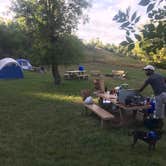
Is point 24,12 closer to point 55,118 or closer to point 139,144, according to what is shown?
point 55,118

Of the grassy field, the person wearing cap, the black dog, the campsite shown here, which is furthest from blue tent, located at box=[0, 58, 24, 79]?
the black dog

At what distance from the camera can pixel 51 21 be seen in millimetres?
23359

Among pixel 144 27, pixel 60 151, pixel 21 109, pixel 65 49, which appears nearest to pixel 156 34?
pixel 144 27

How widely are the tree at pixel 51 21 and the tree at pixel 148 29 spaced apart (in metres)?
21.0

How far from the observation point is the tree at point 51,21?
2327 centimetres

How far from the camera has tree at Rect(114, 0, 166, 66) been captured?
1.95 m

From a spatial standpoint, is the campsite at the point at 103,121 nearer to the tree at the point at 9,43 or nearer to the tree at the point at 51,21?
the tree at the point at 51,21

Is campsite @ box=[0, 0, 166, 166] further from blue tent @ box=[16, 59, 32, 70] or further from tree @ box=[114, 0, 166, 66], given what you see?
blue tent @ box=[16, 59, 32, 70]

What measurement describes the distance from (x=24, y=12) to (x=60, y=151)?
57.8 ft

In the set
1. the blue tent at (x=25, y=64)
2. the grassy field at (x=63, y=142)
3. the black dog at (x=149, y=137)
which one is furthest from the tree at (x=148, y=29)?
the blue tent at (x=25, y=64)

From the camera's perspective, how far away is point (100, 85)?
15.1 meters

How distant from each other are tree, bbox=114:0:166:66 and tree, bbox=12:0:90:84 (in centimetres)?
2104

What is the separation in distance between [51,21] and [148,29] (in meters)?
21.8

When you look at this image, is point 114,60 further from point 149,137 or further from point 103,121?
point 149,137
